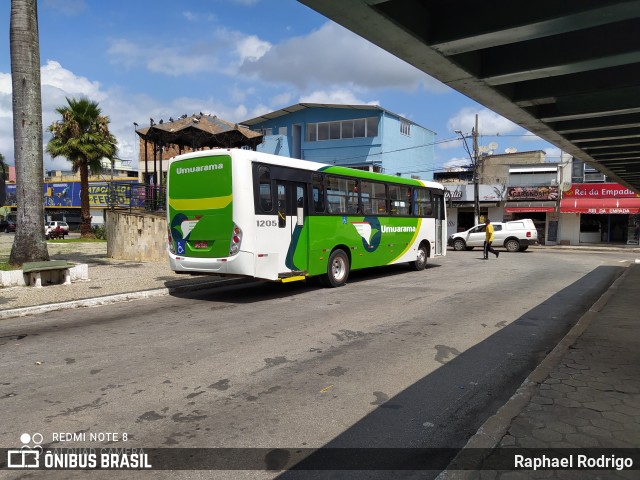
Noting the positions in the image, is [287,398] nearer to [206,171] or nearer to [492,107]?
[492,107]

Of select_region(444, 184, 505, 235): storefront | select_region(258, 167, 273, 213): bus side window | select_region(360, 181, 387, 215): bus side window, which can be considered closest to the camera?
select_region(258, 167, 273, 213): bus side window

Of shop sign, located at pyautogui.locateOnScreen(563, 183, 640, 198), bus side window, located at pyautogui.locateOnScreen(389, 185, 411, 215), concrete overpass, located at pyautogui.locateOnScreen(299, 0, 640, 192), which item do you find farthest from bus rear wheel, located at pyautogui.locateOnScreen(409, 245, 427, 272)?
shop sign, located at pyautogui.locateOnScreen(563, 183, 640, 198)

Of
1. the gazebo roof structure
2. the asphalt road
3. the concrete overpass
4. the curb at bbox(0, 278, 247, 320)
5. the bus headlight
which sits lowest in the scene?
the asphalt road

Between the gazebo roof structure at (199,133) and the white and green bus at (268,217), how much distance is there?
9.14m

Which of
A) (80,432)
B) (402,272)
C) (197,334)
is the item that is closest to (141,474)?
(80,432)

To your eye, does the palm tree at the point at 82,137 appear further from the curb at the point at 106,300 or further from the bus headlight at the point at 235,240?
the bus headlight at the point at 235,240

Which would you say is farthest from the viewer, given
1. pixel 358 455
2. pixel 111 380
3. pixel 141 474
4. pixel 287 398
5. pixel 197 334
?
pixel 197 334

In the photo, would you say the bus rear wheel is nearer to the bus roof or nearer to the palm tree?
the bus roof

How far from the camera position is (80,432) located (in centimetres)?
368

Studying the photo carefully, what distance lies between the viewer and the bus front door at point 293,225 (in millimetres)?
10278

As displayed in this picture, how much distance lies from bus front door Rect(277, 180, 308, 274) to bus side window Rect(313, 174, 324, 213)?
38 centimetres

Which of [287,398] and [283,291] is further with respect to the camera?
[283,291]

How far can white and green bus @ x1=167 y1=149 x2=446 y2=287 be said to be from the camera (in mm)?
9469

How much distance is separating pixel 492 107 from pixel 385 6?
3.51 meters
